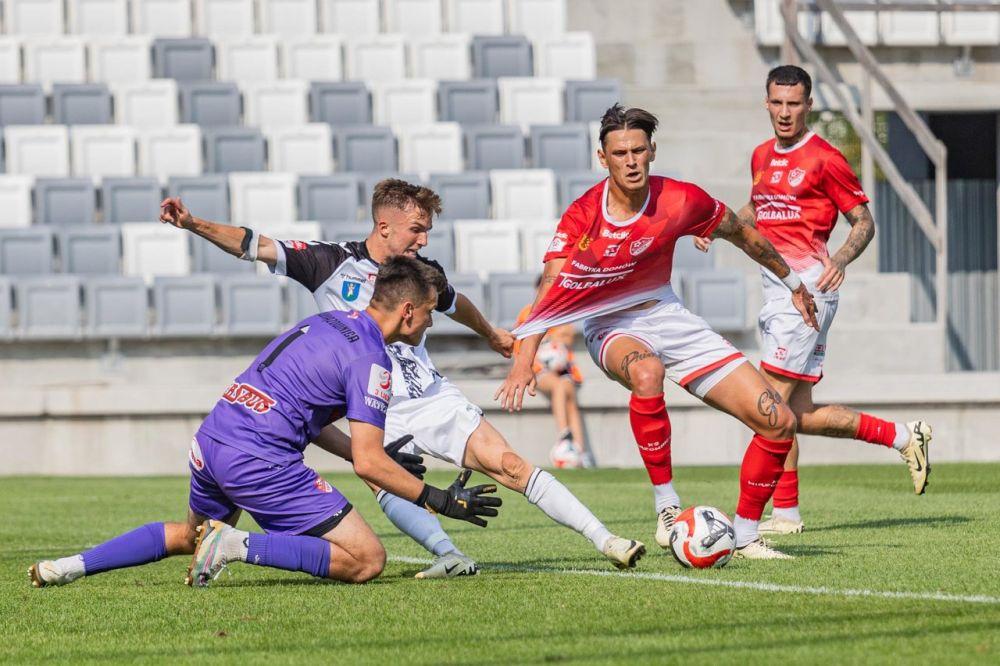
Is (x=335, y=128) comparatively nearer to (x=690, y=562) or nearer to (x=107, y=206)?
(x=107, y=206)

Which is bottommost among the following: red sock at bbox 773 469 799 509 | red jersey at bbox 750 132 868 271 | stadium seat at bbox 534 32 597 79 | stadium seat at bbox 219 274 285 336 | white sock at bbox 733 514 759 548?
red sock at bbox 773 469 799 509

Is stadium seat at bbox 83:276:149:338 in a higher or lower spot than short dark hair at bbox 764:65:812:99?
lower

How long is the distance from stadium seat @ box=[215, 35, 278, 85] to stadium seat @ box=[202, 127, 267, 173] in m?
1.73

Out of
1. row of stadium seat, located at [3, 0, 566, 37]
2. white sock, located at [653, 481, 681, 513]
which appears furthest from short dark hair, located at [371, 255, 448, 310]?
row of stadium seat, located at [3, 0, 566, 37]

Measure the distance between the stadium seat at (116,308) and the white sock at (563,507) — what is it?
418 inches

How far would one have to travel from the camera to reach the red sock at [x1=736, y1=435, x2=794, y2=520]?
6.81m

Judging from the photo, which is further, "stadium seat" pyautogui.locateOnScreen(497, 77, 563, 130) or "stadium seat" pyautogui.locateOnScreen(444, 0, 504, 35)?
"stadium seat" pyautogui.locateOnScreen(444, 0, 504, 35)

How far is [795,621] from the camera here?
15.6 ft

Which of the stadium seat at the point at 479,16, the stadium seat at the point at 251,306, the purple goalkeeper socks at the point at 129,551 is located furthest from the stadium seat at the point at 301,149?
the purple goalkeeper socks at the point at 129,551

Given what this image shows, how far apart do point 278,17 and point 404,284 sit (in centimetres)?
1615

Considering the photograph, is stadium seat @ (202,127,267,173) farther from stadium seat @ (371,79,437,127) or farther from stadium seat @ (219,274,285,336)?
stadium seat @ (219,274,285,336)

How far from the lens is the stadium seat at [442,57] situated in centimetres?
2041

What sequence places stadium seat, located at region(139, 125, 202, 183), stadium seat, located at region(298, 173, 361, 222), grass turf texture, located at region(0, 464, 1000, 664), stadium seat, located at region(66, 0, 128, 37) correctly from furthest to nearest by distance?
stadium seat, located at region(66, 0, 128, 37) < stadium seat, located at region(139, 125, 202, 183) < stadium seat, located at region(298, 173, 361, 222) < grass turf texture, located at region(0, 464, 1000, 664)

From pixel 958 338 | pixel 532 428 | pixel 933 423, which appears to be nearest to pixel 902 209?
pixel 958 338
